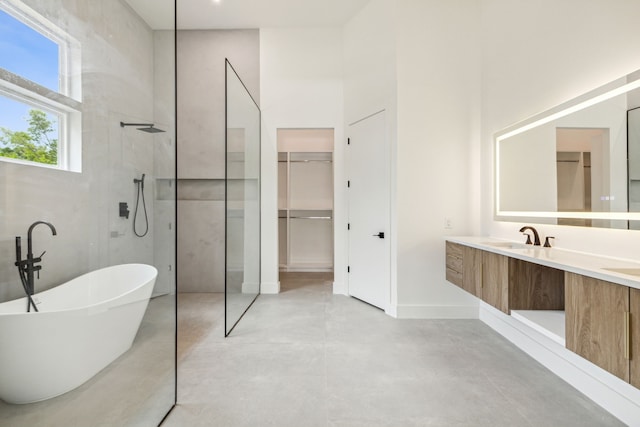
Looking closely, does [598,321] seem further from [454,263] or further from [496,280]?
[454,263]

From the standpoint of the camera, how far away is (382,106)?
11.1ft

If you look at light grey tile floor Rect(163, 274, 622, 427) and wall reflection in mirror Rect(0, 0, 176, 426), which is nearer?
wall reflection in mirror Rect(0, 0, 176, 426)

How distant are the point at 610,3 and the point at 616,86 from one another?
0.54 metres

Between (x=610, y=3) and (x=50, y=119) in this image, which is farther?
(x=610, y=3)

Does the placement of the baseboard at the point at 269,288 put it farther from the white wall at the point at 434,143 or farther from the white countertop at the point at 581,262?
the white countertop at the point at 581,262

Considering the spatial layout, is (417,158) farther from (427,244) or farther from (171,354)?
(171,354)

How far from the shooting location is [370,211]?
3609 millimetres

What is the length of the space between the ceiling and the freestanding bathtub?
363 cm

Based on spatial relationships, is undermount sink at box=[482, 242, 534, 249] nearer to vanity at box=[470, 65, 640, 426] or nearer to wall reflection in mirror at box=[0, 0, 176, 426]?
vanity at box=[470, 65, 640, 426]

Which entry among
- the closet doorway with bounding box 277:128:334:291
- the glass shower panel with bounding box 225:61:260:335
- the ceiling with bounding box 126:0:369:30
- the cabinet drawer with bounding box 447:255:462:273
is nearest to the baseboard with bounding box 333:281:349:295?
the glass shower panel with bounding box 225:61:260:335

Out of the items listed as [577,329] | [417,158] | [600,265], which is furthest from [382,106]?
[577,329]

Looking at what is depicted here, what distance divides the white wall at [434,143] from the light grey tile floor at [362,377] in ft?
1.37

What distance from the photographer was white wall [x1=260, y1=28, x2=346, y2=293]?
13.3 feet

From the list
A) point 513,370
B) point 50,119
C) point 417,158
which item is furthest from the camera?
point 417,158
